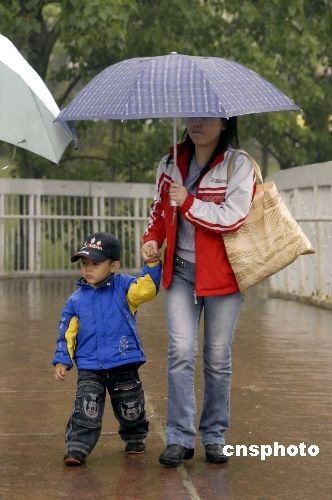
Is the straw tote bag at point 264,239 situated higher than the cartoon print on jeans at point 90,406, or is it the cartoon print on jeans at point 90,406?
the straw tote bag at point 264,239

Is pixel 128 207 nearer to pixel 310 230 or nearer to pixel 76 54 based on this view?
pixel 76 54

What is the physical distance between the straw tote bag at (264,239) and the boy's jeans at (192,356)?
174 mm

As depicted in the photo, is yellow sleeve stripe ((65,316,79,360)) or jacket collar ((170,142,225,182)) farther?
yellow sleeve stripe ((65,316,79,360))

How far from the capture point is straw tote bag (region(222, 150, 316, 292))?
252 inches

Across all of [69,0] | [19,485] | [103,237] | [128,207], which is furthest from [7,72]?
[128,207]

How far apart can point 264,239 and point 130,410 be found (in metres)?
1.05

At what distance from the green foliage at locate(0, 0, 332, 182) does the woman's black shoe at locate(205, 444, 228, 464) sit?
13866 mm

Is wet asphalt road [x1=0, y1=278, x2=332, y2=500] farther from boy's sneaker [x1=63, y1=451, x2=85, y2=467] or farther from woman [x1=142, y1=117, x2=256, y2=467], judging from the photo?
woman [x1=142, y1=117, x2=256, y2=467]

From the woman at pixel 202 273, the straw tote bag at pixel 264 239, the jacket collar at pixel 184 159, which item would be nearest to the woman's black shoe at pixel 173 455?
the woman at pixel 202 273

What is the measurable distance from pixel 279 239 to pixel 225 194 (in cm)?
33

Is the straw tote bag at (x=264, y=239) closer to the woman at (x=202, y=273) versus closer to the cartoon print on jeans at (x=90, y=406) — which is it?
the woman at (x=202, y=273)

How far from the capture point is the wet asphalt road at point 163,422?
594 cm

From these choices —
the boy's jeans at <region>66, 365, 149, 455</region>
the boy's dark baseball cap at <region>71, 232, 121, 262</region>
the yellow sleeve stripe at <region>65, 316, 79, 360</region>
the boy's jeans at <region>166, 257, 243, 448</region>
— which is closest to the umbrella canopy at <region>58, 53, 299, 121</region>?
the boy's dark baseball cap at <region>71, 232, 121, 262</region>

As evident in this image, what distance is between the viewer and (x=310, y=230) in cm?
1576
